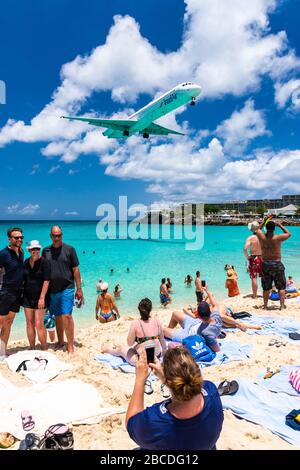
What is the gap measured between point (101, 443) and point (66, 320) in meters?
2.38

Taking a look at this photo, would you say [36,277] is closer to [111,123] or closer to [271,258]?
[271,258]

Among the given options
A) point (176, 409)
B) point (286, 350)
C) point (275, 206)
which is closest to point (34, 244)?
point (176, 409)

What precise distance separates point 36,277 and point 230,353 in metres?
3.41

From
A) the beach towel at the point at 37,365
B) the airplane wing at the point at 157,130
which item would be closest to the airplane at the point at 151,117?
the airplane wing at the point at 157,130

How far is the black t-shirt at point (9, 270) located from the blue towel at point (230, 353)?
3.12m

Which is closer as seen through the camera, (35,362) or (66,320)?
(35,362)

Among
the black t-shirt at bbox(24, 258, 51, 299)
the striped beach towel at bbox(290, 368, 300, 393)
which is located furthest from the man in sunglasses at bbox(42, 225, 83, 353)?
the striped beach towel at bbox(290, 368, 300, 393)

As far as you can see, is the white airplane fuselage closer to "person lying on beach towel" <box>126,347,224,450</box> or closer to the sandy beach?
the sandy beach

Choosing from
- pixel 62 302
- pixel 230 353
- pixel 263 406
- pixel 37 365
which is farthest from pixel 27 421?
pixel 230 353

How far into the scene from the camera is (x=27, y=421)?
10.6 feet

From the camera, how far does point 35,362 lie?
182 inches

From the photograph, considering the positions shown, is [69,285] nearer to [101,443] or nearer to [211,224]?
[101,443]

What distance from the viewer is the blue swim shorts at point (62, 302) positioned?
5066 millimetres

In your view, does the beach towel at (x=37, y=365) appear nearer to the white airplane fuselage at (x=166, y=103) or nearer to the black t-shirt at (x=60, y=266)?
the black t-shirt at (x=60, y=266)
